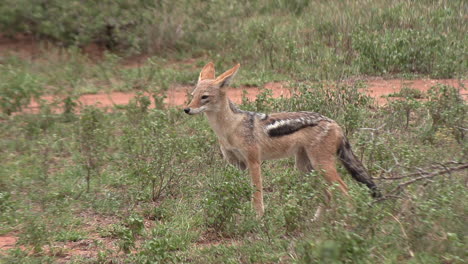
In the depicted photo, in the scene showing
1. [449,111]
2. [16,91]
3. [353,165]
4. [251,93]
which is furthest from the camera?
[251,93]

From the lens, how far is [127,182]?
7.84m

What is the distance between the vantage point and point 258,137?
6992 mm

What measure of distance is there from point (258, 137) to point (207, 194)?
38.2 inches

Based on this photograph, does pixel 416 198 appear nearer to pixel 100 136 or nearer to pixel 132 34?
pixel 100 136

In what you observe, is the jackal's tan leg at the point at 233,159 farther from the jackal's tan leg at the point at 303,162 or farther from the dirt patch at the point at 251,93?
the dirt patch at the point at 251,93

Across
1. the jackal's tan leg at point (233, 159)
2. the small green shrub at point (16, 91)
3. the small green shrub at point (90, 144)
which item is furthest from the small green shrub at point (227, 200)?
the small green shrub at point (16, 91)

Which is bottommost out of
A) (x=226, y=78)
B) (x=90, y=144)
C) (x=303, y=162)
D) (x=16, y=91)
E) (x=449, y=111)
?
(x=303, y=162)

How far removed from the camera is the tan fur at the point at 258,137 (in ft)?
21.9

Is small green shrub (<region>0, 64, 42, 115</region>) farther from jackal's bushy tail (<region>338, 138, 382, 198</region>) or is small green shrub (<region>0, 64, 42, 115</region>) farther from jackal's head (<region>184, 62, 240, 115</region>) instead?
jackal's bushy tail (<region>338, 138, 382, 198</region>)

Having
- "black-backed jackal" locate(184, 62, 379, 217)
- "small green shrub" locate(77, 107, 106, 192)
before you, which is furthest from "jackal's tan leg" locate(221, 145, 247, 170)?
"small green shrub" locate(77, 107, 106, 192)

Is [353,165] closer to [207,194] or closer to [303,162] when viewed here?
[303,162]

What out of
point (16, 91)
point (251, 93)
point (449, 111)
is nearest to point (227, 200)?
point (449, 111)

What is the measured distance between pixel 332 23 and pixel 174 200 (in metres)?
6.93

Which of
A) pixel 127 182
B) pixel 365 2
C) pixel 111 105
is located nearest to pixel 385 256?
pixel 127 182
